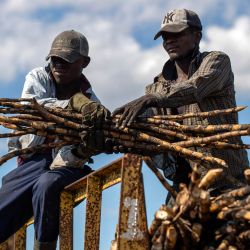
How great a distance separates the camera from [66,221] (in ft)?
14.4

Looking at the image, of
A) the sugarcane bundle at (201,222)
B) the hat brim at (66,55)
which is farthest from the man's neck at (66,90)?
the sugarcane bundle at (201,222)

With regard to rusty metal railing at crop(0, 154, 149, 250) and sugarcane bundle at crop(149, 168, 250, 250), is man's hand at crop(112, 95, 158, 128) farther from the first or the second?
sugarcane bundle at crop(149, 168, 250, 250)

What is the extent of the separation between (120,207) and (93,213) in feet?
2.81

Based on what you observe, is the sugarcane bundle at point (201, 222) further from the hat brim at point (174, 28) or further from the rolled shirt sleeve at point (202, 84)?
the hat brim at point (174, 28)

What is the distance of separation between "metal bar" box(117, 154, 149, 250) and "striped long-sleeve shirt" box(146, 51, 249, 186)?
4.13 feet

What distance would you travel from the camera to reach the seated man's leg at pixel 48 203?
442 cm

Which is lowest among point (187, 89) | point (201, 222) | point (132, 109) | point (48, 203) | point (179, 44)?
point (201, 222)

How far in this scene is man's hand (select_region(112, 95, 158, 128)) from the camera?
162 inches

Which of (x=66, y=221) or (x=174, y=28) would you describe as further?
(x=174, y=28)

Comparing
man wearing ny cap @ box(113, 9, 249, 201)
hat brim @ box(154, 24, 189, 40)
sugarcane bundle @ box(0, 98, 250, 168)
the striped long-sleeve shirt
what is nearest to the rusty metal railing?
sugarcane bundle @ box(0, 98, 250, 168)

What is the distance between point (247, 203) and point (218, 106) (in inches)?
78.6

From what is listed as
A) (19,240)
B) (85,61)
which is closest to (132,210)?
(19,240)

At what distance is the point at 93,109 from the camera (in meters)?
4.13

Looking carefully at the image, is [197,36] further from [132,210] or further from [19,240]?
[132,210]
